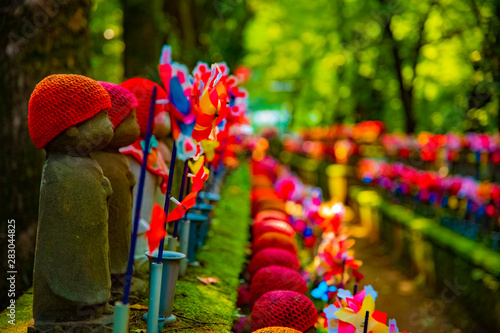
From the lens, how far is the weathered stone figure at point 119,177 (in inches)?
116

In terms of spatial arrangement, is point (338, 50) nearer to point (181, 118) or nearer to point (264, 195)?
point (264, 195)

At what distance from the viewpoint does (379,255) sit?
11930 mm

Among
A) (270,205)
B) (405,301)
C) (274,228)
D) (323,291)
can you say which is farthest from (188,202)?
(405,301)

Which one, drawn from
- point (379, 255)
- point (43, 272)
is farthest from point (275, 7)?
point (43, 272)

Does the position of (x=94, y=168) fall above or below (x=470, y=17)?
below

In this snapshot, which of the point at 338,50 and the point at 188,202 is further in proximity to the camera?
the point at 338,50

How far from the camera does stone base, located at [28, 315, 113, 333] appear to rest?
2.35m

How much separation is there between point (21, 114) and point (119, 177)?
140 cm

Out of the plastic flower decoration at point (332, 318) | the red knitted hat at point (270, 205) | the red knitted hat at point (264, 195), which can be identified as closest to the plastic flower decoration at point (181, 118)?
the plastic flower decoration at point (332, 318)

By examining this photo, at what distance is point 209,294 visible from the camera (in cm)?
338

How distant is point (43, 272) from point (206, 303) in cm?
108

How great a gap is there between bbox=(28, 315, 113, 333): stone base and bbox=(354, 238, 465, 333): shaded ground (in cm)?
378

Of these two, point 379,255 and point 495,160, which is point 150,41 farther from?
point 379,255

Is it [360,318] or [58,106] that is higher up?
[58,106]
